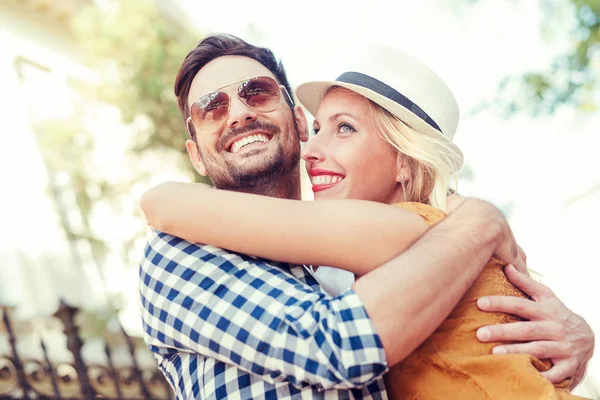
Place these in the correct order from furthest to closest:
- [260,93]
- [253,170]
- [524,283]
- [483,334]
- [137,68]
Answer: [137,68] → [260,93] → [253,170] → [524,283] → [483,334]

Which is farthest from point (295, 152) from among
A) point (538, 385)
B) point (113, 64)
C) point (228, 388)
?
point (113, 64)

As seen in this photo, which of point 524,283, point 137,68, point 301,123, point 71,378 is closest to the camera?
point 524,283

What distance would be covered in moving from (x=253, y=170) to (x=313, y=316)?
1.24 metres

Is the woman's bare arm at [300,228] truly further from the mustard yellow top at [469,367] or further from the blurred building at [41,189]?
the blurred building at [41,189]

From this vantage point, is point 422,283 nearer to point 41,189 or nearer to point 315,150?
point 315,150

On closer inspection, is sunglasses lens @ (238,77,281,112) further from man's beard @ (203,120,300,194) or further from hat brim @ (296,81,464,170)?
hat brim @ (296,81,464,170)

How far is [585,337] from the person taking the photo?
185 centimetres

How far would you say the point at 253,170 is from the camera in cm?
255

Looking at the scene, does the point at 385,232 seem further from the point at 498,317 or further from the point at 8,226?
the point at 8,226

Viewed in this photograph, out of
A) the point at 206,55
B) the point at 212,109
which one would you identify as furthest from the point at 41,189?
the point at 212,109

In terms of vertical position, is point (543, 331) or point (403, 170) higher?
point (403, 170)

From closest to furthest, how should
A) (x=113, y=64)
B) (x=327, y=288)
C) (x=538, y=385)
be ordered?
(x=538, y=385)
(x=327, y=288)
(x=113, y=64)

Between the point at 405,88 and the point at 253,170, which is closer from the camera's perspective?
the point at 405,88

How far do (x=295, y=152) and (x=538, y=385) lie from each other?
169 centimetres
